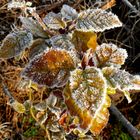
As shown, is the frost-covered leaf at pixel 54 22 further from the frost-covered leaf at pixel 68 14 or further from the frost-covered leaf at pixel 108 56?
Answer: the frost-covered leaf at pixel 108 56

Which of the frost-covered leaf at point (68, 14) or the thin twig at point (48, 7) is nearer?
the frost-covered leaf at point (68, 14)

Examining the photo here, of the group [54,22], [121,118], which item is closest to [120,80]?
[54,22]

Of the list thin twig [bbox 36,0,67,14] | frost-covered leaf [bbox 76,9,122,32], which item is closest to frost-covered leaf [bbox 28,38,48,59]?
frost-covered leaf [bbox 76,9,122,32]

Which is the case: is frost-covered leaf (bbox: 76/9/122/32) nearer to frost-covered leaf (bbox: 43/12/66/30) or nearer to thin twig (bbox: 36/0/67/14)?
frost-covered leaf (bbox: 43/12/66/30)

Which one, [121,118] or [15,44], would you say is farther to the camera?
[121,118]

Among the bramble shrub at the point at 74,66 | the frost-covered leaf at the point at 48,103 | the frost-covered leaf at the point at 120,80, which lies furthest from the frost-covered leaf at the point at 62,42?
the frost-covered leaf at the point at 48,103

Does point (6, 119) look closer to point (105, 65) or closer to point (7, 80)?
point (7, 80)

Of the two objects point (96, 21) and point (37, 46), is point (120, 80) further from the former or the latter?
point (37, 46)
